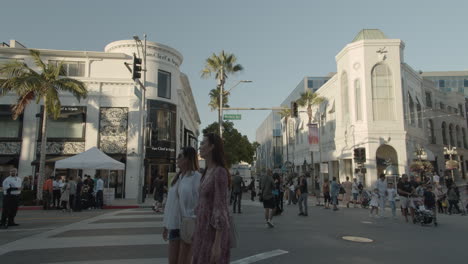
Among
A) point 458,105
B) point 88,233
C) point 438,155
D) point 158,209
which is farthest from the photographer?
point 458,105

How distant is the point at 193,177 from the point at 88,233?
6.36m

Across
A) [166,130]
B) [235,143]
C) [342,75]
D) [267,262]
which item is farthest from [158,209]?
[235,143]

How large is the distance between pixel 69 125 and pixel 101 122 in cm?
268

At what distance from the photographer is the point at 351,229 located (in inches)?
368

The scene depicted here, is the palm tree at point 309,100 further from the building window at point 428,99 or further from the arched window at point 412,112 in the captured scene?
the building window at point 428,99

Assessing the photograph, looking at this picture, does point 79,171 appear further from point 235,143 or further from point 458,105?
point 458,105

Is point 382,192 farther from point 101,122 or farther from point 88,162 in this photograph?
point 101,122

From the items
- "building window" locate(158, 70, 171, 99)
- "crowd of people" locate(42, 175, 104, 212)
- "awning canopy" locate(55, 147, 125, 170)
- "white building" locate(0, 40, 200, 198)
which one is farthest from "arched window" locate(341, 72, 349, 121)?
"crowd of people" locate(42, 175, 104, 212)

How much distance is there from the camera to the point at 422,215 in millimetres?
10805

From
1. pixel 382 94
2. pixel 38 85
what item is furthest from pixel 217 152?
pixel 382 94

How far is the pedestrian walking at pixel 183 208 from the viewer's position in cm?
350

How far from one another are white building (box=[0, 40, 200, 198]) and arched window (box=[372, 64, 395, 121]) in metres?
19.7

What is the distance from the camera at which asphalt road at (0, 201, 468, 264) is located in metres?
5.90

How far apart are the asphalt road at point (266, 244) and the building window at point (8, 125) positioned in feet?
60.7
